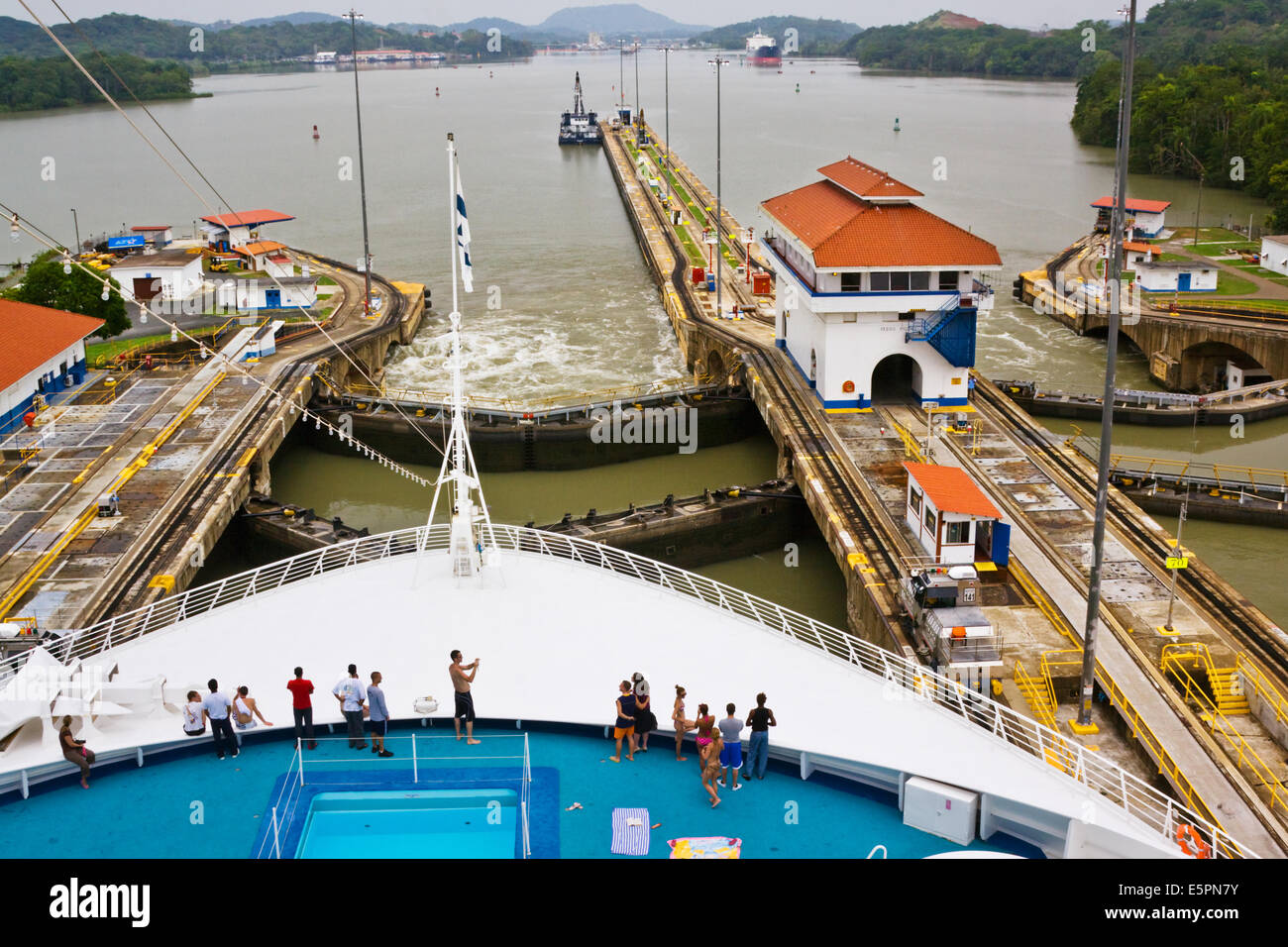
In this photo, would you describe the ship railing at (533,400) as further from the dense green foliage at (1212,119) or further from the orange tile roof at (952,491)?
the dense green foliage at (1212,119)

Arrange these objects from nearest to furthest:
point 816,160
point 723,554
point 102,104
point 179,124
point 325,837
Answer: point 325,837 → point 723,554 → point 816,160 → point 179,124 → point 102,104

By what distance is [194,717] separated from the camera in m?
13.0

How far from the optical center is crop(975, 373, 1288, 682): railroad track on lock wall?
19766 mm

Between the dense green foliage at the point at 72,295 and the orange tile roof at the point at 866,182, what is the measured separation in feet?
80.6

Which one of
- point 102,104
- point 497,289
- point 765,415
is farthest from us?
point 102,104

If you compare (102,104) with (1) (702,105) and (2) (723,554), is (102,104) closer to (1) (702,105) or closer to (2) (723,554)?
(1) (702,105)

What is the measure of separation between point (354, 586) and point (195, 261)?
35565mm

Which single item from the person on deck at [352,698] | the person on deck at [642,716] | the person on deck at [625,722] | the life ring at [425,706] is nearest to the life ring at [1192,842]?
the person on deck at [642,716]

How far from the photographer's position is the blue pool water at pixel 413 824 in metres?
11.4

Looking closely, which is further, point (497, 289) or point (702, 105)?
point (702, 105)

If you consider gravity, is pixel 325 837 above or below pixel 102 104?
below

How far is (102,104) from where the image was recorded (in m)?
154
